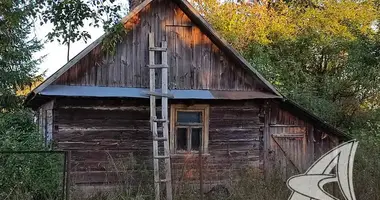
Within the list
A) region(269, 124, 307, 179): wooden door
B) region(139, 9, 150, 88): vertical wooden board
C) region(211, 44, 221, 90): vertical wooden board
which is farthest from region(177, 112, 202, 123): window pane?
region(269, 124, 307, 179): wooden door

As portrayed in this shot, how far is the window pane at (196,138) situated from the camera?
12.2 metres

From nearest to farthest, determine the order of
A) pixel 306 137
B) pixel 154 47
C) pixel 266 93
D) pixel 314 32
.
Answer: pixel 154 47
pixel 266 93
pixel 306 137
pixel 314 32

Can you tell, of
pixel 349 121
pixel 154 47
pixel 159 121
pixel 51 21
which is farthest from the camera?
pixel 349 121

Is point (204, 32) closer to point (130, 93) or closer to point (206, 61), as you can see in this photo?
point (206, 61)

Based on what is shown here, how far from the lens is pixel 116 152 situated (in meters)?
11.5

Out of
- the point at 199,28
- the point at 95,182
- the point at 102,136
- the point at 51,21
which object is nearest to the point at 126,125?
the point at 102,136

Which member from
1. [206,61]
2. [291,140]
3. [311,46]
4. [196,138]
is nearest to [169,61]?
[206,61]

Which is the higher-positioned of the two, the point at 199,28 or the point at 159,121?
the point at 199,28

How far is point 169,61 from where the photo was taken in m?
11.9

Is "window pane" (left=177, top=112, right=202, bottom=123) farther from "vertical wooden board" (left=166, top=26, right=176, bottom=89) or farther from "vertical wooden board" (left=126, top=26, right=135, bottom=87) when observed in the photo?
"vertical wooden board" (left=126, top=26, right=135, bottom=87)

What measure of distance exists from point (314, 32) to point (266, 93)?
910cm

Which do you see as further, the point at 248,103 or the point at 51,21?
the point at 248,103

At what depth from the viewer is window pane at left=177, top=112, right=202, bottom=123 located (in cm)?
1211

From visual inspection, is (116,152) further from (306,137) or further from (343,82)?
(343,82)
